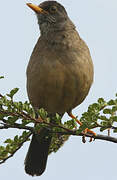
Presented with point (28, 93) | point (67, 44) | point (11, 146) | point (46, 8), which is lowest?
point (11, 146)

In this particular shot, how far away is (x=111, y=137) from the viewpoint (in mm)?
3775

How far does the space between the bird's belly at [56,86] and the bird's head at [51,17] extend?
0.99 m

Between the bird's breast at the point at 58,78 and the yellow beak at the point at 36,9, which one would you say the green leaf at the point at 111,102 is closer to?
the bird's breast at the point at 58,78

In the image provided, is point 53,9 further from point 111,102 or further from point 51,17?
point 111,102

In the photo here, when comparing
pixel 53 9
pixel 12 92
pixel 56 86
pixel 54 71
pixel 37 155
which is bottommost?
pixel 37 155

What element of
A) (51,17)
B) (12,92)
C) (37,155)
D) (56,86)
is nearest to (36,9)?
(51,17)

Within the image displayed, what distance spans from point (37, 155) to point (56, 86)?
1.54 metres

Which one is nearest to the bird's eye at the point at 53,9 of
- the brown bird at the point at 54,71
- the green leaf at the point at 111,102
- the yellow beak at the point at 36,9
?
the brown bird at the point at 54,71

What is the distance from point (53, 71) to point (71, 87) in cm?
37

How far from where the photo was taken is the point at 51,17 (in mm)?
5828

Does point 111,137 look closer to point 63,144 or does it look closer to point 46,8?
point 63,144

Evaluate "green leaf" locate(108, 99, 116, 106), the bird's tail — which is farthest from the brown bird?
"green leaf" locate(108, 99, 116, 106)

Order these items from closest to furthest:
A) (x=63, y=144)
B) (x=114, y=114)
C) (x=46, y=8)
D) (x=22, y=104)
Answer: (x=22, y=104)
(x=114, y=114)
(x=63, y=144)
(x=46, y=8)

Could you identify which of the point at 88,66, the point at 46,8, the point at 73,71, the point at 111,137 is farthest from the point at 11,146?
the point at 46,8
